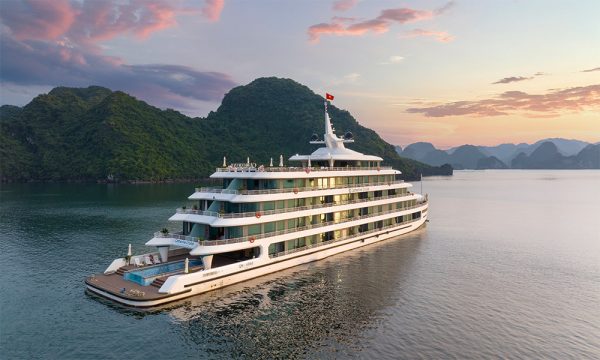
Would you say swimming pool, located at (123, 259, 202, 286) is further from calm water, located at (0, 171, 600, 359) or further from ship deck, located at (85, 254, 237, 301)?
calm water, located at (0, 171, 600, 359)

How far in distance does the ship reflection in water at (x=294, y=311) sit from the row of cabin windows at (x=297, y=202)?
281 inches

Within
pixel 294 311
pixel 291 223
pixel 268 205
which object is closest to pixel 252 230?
pixel 268 205

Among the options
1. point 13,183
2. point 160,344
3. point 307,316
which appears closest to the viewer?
point 160,344

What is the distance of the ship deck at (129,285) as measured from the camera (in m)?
30.2

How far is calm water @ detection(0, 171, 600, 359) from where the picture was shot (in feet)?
82.3

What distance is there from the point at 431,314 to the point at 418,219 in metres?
38.7

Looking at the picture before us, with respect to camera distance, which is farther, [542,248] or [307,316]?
[542,248]

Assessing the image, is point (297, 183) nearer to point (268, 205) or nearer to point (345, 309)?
point (268, 205)

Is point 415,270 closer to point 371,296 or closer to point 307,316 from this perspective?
point 371,296

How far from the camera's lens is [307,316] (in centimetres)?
3006

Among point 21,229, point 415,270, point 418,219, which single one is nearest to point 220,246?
point 415,270

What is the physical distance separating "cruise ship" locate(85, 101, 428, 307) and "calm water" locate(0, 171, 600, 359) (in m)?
1.51

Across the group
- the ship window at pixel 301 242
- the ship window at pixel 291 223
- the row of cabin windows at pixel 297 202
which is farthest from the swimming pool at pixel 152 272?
the ship window at pixel 301 242

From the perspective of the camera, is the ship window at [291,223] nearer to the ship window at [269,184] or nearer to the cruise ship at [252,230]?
the cruise ship at [252,230]
